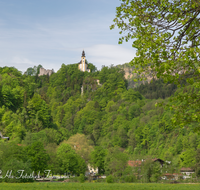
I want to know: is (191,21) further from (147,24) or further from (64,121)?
(64,121)

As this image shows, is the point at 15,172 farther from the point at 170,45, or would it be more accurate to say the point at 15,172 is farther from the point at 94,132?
the point at 94,132

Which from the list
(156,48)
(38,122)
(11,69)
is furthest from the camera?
(11,69)

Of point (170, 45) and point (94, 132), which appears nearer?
point (170, 45)

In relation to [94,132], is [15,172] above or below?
below

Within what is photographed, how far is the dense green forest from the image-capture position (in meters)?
75.4

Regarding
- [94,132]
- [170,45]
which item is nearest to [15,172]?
[170,45]

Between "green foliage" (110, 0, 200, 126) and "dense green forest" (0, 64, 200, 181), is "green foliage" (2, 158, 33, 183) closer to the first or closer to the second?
"dense green forest" (0, 64, 200, 181)

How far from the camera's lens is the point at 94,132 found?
16738 cm

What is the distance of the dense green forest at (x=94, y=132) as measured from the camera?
2968 inches

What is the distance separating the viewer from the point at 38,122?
4252 inches

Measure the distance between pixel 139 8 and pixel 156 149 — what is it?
11371cm

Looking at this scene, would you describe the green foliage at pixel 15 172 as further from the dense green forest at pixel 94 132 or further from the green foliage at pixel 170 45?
the green foliage at pixel 170 45

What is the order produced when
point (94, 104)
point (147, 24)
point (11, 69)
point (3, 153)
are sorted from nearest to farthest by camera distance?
point (147, 24)
point (3, 153)
point (11, 69)
point (94, 104)

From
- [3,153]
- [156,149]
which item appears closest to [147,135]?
[156,149]
